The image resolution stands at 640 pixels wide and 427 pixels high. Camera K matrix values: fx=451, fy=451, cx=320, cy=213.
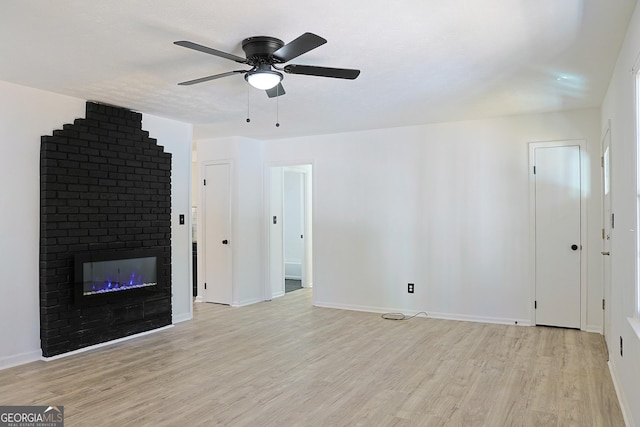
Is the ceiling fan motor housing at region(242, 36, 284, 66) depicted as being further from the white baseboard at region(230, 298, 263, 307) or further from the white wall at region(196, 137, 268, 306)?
the white baseboard at region(230, 298, 263, 307)

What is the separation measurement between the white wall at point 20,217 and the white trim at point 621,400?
175 inches

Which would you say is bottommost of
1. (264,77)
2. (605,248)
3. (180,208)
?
(605,248)

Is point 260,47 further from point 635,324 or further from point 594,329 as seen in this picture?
point 594,329

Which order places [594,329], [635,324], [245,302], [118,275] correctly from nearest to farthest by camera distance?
[635,324] → [118,275] → [594,329] → [245,302]

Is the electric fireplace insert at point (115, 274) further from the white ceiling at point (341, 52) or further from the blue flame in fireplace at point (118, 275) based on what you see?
the white ceiling at point (341, 52)

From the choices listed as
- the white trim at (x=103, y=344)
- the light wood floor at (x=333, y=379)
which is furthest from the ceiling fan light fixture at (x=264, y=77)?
the white trim at (x=103, y=344)

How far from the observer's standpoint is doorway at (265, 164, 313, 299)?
22.4 feet

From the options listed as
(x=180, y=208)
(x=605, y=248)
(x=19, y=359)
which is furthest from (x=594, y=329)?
(x=19, y=359)

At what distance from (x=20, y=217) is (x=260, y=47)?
2.66m

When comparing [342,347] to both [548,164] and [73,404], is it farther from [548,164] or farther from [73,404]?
[548,164]

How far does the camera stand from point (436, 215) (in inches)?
217

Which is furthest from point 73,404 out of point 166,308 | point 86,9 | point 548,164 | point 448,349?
point 548,164

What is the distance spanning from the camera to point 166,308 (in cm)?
503

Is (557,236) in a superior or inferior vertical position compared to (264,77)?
inferior
